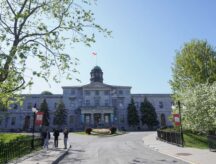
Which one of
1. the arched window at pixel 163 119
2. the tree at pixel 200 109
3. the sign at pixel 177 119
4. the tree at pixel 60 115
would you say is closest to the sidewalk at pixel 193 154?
the sign at pixel 177 119

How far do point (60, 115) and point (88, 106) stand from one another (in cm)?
938

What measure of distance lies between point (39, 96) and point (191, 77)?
6032cm

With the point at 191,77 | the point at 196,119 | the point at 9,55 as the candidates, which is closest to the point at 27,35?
the point at 9,55

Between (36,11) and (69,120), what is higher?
(36,11)

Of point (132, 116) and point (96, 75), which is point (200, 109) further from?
point (96, 75)

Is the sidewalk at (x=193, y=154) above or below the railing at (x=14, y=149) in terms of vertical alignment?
below

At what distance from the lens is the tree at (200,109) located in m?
28.6

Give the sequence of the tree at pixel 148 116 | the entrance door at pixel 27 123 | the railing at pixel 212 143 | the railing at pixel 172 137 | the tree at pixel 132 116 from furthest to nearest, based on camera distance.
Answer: the entrance door at pixel 27 123 → the tree at pixel 132 116 → the tree at pixel 148 116 → the railing at pixel 172 137 → the railing at pixel 212 143

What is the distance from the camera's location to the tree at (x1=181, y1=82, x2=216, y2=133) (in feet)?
93.9

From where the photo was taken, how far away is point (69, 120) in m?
85.8

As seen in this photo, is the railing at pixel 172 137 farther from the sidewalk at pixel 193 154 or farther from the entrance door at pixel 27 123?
the entrance door at pixel 27 123

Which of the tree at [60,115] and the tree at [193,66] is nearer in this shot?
the tree at [193,66]

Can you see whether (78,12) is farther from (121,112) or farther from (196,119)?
(121,112)

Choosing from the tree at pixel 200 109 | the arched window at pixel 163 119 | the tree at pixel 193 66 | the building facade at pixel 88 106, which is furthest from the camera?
the arched window at pixel 163 119
